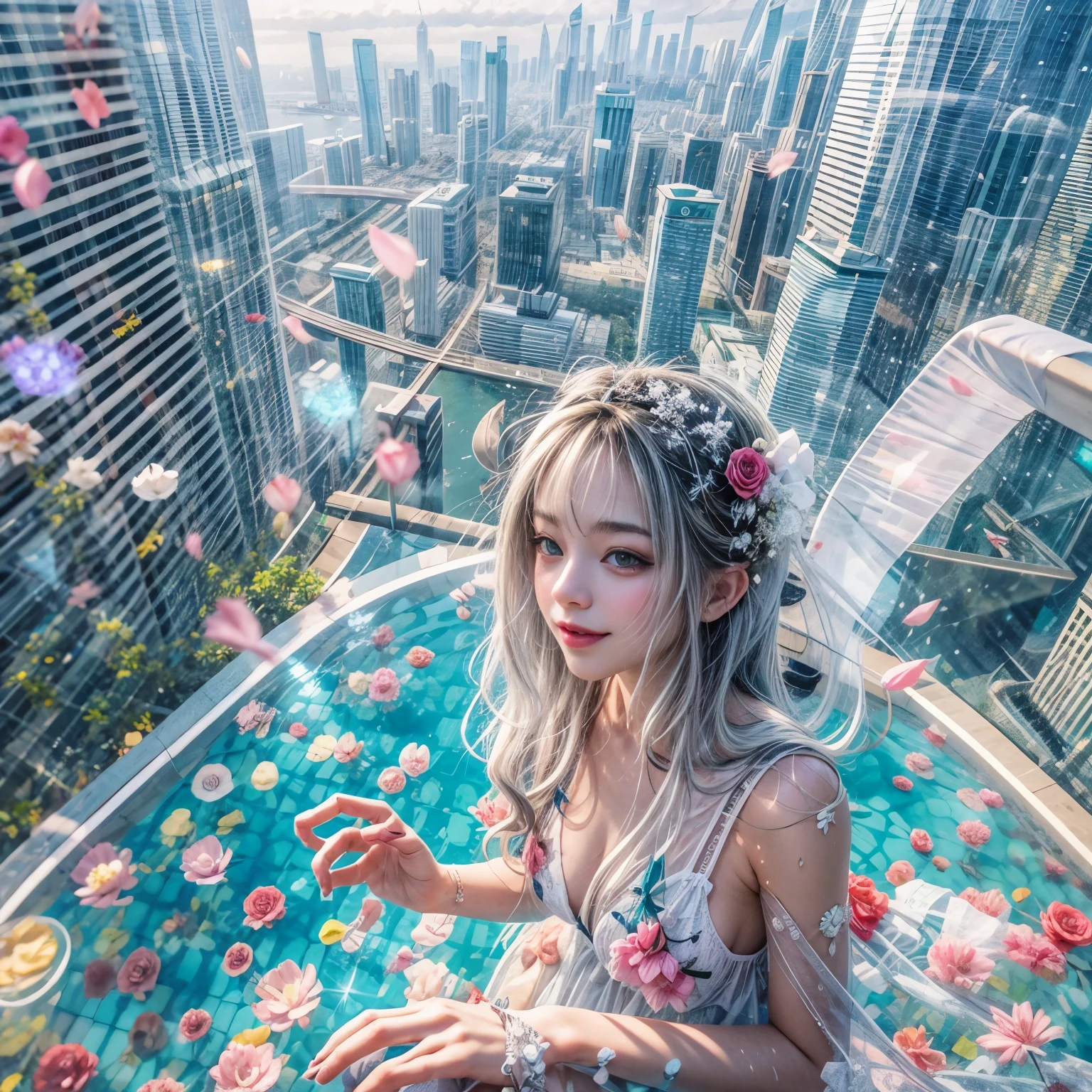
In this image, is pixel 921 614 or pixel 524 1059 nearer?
pixel 524 1059

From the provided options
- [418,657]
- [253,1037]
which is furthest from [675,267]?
[253,1037]

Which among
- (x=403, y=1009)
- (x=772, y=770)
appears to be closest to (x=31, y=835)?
(x=403, y=1009)

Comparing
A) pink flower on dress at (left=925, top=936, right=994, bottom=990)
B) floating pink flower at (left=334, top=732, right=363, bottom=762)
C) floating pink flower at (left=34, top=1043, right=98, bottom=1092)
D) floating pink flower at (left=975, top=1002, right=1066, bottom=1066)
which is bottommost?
floating pink flower at (left=334, top=732, right=363, bottom=762)

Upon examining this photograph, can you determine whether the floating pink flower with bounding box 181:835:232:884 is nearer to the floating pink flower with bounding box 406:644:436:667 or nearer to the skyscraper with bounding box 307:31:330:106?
the floating pink flower with bounding box 406:644:436:667

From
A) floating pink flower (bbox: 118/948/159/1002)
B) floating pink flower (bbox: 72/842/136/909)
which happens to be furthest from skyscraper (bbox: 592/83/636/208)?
floating pink flower (bbox: 118/948/159/1002)

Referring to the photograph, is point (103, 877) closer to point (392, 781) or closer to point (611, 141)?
point (392, 781)

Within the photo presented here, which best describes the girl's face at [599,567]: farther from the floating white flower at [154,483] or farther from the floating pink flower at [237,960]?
the floating pink flower at [237,960]
